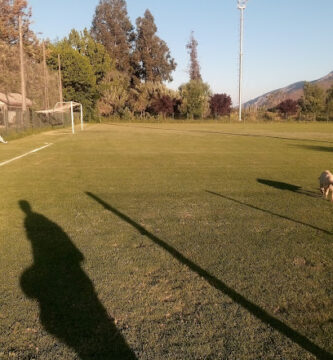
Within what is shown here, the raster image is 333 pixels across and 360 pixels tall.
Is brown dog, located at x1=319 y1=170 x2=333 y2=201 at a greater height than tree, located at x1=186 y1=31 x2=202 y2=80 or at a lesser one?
lesser

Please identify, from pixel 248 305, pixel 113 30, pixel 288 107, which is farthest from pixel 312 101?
pixel 248 305

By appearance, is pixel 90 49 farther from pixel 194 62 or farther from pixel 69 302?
pixel 69 302

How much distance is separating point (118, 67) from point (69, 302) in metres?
90.2

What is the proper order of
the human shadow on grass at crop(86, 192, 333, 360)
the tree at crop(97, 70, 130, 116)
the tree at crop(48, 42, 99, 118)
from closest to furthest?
the human shadow on grass at crop(86, 192, 333, 360)
the tree at crop(48, 42, 99, 118)
the tree at crop(97, 70, 130, 116)

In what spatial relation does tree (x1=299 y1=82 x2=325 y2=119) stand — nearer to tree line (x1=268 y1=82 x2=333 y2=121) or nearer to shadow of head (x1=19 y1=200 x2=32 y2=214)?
tree line (x1=268 y1=82 x2=333 y2=121)

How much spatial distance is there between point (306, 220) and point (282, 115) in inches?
2860

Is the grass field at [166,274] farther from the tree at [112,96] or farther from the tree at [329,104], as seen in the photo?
the tree at [329,104]

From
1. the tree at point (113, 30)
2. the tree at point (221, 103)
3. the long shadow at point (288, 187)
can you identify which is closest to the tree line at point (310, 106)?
the tree at point (221, 103)

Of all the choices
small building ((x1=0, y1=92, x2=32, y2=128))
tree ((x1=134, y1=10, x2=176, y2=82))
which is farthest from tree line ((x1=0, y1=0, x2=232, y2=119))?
small building ((x1=0, y1=92, x2=32, y2=128))

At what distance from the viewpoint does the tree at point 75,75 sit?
66625 mm

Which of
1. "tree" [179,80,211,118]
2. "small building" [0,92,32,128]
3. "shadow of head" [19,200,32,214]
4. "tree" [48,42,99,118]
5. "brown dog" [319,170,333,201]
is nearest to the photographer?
"shadow of head" [19,200,32,214]

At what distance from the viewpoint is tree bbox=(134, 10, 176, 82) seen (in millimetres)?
88812

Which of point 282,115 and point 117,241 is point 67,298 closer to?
point 117,241

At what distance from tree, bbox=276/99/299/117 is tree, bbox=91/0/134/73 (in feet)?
124
